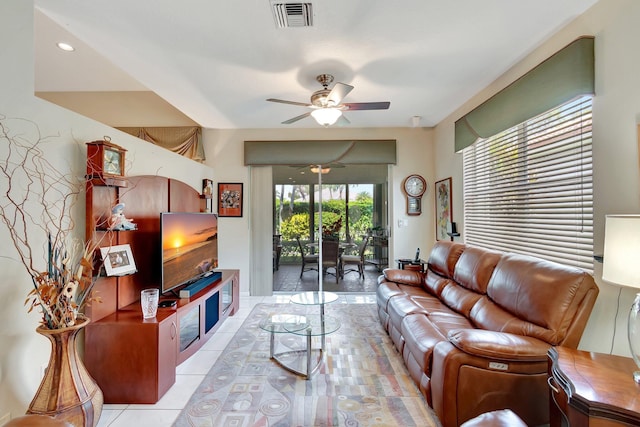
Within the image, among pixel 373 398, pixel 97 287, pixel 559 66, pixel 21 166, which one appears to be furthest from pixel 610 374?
pixel 21 166

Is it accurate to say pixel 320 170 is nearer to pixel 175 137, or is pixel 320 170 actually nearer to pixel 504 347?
pixel 175 137

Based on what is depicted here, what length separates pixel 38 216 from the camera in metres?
1.76

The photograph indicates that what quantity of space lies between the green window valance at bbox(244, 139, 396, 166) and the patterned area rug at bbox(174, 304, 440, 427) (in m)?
2.72

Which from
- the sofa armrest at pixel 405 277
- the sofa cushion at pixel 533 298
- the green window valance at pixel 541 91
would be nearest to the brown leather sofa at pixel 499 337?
the sofa cushion at pixel 533 298

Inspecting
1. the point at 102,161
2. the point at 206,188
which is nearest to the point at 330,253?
the point at 206,188

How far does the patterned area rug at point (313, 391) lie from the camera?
1829 millimetres

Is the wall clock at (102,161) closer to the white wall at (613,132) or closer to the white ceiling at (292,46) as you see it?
the white ceiling at (292,46)

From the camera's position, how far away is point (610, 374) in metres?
1.24

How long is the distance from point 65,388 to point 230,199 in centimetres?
332

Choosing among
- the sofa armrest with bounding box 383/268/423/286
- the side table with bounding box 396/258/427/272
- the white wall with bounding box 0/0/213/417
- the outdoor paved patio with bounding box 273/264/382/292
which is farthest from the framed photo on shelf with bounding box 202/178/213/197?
the side table with bounding box 396/258/427/272

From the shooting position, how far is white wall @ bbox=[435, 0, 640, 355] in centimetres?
165

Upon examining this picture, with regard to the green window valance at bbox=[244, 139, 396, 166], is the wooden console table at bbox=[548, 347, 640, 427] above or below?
below

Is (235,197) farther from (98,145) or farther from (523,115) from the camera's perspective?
(523,115)

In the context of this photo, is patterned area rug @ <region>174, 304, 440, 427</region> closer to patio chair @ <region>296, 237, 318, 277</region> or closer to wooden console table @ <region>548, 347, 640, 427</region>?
wooden console table @ <region>548, 347, 640, 427</region>
